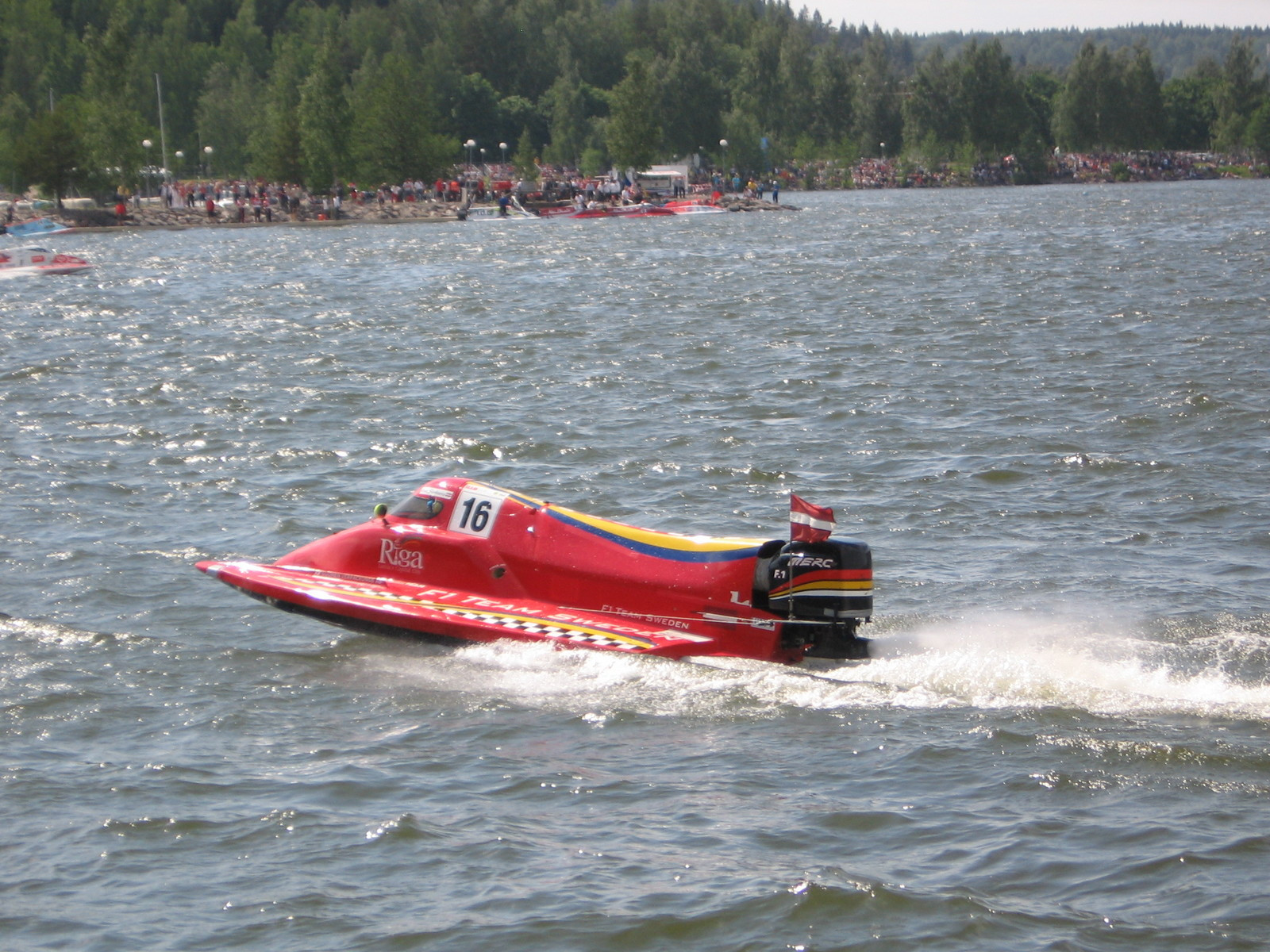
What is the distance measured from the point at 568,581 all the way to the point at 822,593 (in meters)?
2.25

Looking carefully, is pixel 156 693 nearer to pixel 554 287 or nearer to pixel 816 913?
pixel 816 913

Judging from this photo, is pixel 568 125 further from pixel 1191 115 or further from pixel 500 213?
pixel 1191 115

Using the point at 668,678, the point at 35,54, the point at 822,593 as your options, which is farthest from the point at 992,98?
the point at 668,678

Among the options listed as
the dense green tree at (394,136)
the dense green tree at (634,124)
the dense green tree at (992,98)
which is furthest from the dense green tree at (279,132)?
the dense green tree at (992,98)

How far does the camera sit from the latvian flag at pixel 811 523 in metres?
10.9

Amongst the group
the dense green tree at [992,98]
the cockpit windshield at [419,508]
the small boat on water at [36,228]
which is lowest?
the cockpit windshield at [419,508]

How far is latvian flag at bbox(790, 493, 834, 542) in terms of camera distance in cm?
1085

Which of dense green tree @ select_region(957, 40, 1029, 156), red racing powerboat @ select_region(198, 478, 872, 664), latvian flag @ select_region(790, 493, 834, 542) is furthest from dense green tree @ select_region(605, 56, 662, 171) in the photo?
latvian flag @ select_region(790, 493, 834, 542)

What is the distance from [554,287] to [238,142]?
71.4m

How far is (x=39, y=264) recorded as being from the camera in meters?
45.7

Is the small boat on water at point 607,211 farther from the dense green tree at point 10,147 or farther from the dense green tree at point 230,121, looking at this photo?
the dense green tree at point 230,121

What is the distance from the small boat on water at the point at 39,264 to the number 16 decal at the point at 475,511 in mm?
37806

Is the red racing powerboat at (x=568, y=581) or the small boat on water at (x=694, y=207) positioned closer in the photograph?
the red racing powerboat at (x=568, y=581)

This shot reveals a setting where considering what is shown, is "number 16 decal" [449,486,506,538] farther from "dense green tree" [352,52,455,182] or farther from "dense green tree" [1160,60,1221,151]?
"dense green tree" [1160,60,1221,151]
